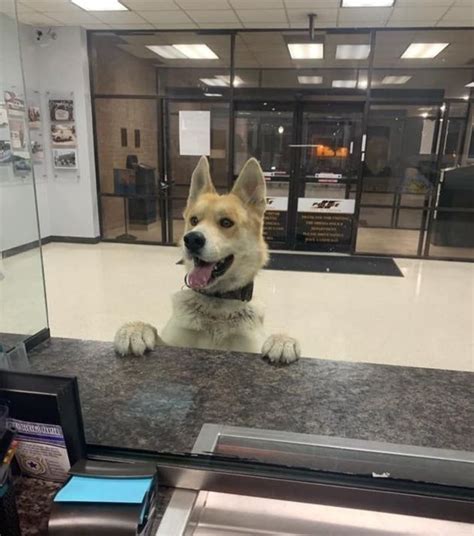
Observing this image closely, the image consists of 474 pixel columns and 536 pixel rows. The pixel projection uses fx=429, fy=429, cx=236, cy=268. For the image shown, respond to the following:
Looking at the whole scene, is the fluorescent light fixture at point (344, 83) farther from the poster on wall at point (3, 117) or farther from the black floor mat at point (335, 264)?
the poster on wall at point (3, 117)

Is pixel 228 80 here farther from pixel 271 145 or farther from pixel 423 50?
pixel 423 50

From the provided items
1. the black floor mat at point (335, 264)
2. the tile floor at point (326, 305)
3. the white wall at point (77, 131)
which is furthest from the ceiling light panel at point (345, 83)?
the white wall at point (77, 131)

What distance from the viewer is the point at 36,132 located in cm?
653

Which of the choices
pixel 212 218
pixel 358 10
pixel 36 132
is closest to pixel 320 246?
pixel 358 10

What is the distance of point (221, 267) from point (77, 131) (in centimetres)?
614

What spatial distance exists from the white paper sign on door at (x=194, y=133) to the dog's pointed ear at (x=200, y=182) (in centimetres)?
525

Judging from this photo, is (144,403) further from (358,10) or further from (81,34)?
(81,34)

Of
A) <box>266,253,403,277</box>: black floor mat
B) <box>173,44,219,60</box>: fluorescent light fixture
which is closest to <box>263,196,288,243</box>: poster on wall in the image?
<box>266,253,403,277</box>: black floor mat

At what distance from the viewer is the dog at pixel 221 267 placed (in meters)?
1.45

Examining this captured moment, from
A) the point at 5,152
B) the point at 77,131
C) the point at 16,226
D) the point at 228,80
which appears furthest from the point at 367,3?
the point at 16,226

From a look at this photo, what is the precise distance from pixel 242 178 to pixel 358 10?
4784 millimetres

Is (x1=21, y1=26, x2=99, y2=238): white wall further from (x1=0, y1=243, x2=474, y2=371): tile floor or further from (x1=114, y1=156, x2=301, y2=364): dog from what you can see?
(x1=114, y1=156, x2=301, y2=364): dog

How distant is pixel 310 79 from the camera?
664cm

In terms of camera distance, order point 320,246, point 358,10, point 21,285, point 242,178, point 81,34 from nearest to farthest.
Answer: point 21,285 < point 242,178 < point 358,10 < point 81,34 < point 320,246
